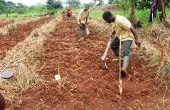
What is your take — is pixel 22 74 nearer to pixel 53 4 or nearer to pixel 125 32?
pixel 125 32

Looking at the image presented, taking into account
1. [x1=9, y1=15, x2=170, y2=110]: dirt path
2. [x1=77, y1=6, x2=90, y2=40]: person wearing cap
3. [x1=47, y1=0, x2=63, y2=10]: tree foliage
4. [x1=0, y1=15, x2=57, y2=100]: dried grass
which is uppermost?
[x1=77, y1=6, x2=90, y2=40]: person wearing cap

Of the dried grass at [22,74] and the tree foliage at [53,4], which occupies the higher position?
the dried grass at [22,74]

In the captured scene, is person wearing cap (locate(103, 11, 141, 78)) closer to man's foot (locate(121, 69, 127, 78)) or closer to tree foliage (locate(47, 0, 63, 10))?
man's foot (locate(121, 69, 127, 78))

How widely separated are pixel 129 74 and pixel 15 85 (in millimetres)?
2259

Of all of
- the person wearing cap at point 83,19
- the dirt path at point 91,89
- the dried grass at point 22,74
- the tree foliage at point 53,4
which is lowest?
the tree foliage at point 53,4

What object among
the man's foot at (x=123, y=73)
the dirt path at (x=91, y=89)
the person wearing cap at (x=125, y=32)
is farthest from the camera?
the person wearing cap at (x=125, y=32)

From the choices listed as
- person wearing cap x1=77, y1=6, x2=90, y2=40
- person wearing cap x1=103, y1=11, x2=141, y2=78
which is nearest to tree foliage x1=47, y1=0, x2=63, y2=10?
person wearing cap x1=77, y1=6, x2=90, y2=40

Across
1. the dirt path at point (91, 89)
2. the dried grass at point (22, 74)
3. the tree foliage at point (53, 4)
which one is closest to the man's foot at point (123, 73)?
the dirt path at point (91, 89)

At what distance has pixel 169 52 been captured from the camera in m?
8.26

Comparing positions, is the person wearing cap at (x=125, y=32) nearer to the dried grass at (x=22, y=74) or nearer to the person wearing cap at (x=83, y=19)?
the dried grass at (x=22, y=74)

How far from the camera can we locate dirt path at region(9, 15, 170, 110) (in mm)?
5930

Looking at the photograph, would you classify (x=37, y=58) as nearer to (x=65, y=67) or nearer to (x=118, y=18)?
(x=65, y=67)

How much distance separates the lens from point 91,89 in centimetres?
664

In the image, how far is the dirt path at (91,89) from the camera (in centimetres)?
593
